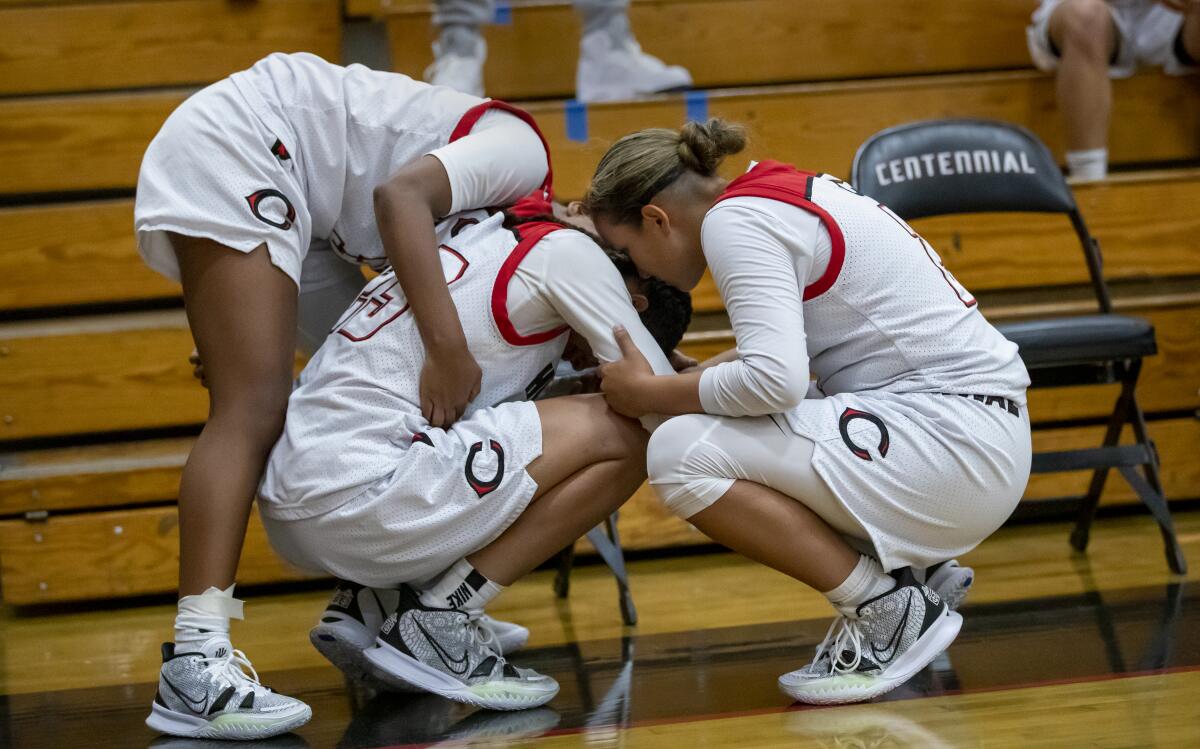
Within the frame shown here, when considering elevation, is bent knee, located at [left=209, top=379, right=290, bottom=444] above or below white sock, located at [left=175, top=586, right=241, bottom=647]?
above

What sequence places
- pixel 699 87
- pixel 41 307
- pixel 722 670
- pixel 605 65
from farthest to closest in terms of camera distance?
pixel 699 87
pixel 605 65
pixel 41 307
pixel 722 670

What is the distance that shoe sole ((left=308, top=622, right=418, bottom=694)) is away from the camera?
81.6 inches

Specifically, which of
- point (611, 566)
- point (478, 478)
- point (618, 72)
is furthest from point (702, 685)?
point (618, 72)

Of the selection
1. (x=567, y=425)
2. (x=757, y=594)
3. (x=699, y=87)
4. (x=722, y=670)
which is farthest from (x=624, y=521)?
(x=699, y=87)

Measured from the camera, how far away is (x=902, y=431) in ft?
6.39

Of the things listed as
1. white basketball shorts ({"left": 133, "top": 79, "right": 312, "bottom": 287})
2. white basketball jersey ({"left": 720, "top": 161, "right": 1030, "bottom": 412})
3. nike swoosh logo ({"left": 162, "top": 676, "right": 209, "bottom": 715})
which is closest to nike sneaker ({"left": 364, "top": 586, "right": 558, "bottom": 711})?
nike swoosh logo ({"left": 162, "top": 676, "right": 209, "bottom": 715})

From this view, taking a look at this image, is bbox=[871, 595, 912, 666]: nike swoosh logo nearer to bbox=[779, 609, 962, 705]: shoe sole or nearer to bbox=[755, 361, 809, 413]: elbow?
bbox=[779, 609, 962, 705]: shoe sole

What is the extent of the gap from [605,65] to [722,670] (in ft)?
6.69

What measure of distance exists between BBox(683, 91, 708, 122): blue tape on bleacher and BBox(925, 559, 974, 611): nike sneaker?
1.77 metres

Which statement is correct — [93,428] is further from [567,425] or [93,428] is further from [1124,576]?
[1124,576]

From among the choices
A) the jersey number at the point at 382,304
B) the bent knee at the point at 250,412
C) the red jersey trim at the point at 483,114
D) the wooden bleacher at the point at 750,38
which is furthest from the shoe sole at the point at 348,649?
the wooden bleacher at the point at 750,38

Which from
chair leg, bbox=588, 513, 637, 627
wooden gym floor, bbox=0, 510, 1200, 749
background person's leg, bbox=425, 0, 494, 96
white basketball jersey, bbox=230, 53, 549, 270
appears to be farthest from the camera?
background person's leg, bbox=425, 0, 494, 96

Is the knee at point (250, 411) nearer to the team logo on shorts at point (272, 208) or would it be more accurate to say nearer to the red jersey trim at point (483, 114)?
the team logo on shorts at point (272, 208)

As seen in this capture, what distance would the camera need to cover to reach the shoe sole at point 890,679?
1927 millimetres
